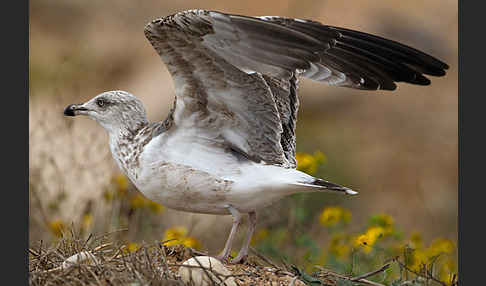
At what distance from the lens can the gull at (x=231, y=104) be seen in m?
3.64

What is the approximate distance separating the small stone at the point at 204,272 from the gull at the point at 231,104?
Result: 56 centimetres

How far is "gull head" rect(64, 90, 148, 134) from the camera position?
4.49 metres

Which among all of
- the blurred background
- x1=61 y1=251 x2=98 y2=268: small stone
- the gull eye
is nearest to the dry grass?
x1=61 y1=251 x2=98 y2=268: small stone

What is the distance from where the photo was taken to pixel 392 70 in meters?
4.04

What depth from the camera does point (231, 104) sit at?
13.8ft

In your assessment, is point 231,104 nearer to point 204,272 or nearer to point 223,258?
point 223,258

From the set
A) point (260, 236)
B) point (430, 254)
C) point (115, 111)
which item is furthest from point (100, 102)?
point (430, 254)

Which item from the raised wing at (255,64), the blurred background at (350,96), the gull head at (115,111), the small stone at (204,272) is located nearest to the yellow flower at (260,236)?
the raised wing at (255,64)

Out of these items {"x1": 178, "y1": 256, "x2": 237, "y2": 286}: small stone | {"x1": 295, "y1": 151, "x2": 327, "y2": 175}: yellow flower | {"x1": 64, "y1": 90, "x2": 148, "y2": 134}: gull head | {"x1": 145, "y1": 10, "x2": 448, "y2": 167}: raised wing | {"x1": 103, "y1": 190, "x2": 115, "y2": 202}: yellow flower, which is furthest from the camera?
{"x1": 103, "y1": 190, "x2": 115, "y2": 202}: yellow flower

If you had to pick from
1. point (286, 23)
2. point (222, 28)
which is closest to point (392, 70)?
point (286, 23)

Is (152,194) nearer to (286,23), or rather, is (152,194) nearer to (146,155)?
(146,155)

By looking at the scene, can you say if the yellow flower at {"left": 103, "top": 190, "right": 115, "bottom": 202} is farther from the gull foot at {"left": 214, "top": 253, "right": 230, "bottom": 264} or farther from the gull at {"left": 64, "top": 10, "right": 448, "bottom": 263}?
the gull foot at {"left": 214, "top": 253, "right": 230, "bottom": 264}

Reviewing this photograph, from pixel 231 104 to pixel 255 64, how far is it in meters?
0.59

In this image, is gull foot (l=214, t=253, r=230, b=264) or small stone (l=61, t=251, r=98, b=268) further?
gull foot (l=214, t=253, r=230, b=264)
